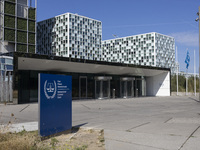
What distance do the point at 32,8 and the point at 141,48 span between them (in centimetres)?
5769

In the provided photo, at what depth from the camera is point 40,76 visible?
6180 mm

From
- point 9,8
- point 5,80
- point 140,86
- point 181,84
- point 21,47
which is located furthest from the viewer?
point 21,47

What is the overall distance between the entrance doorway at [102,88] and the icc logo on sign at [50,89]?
2214 cm

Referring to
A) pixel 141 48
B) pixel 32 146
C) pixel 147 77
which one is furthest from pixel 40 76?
pixel 141 48

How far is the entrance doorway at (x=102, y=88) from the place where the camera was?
29.4 meters

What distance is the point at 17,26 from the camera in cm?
6272

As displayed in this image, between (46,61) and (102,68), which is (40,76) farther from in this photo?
(102,68)

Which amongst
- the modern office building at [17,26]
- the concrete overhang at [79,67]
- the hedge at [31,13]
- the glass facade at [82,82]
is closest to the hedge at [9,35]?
the modern office building at [17,26]

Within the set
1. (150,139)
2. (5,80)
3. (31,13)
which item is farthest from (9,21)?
(150,139)

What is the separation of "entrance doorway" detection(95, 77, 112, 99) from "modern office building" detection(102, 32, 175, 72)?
8175 cm

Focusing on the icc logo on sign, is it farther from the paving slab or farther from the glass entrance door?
the glass entrance door

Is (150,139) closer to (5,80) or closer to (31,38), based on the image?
(5,80)

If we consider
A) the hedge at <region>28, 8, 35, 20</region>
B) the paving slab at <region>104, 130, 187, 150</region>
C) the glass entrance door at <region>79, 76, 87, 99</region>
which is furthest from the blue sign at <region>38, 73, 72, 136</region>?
the hedge at <region>28, 8, 35, 20</region>

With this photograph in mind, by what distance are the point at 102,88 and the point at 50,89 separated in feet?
76.2
